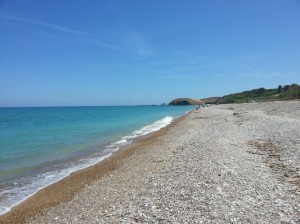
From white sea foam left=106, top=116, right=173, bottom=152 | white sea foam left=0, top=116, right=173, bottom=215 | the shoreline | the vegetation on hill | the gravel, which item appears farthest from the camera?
the vegetation on hill

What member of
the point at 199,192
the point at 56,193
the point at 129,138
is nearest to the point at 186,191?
the point at 199,192

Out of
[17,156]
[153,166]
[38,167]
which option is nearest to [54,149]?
[17,156]

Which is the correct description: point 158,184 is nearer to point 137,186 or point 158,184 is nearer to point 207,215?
point 137,186

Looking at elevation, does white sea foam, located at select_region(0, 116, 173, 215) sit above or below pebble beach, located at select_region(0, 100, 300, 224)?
below

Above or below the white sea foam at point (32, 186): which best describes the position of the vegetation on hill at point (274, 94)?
above

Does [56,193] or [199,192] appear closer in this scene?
[199,192]

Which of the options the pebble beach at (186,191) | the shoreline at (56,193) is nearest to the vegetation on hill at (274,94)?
the pebble beach at (186,191)

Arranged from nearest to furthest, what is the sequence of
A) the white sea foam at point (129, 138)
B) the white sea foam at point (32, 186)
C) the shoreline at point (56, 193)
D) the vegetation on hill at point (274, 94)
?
1. the shoreline at point (56, 193)
2. the white sea foam at point (32, 186)
3. the white sea foam at point (129, 138)
4. the vegetation on hill at point (274, 94)

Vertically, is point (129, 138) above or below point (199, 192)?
below

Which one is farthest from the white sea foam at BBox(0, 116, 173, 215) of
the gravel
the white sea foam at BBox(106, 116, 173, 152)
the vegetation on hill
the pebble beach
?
the vegetation on hill

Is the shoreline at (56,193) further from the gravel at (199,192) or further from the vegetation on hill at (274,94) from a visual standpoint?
the vegetation on hill at (274,94)

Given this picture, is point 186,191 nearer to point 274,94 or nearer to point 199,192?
point 199,192

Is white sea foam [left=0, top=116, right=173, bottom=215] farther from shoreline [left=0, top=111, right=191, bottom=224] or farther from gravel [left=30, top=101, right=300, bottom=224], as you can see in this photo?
gravel [left=30, top=101, right=300, bottom=224]

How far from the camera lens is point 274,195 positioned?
8.10 m
